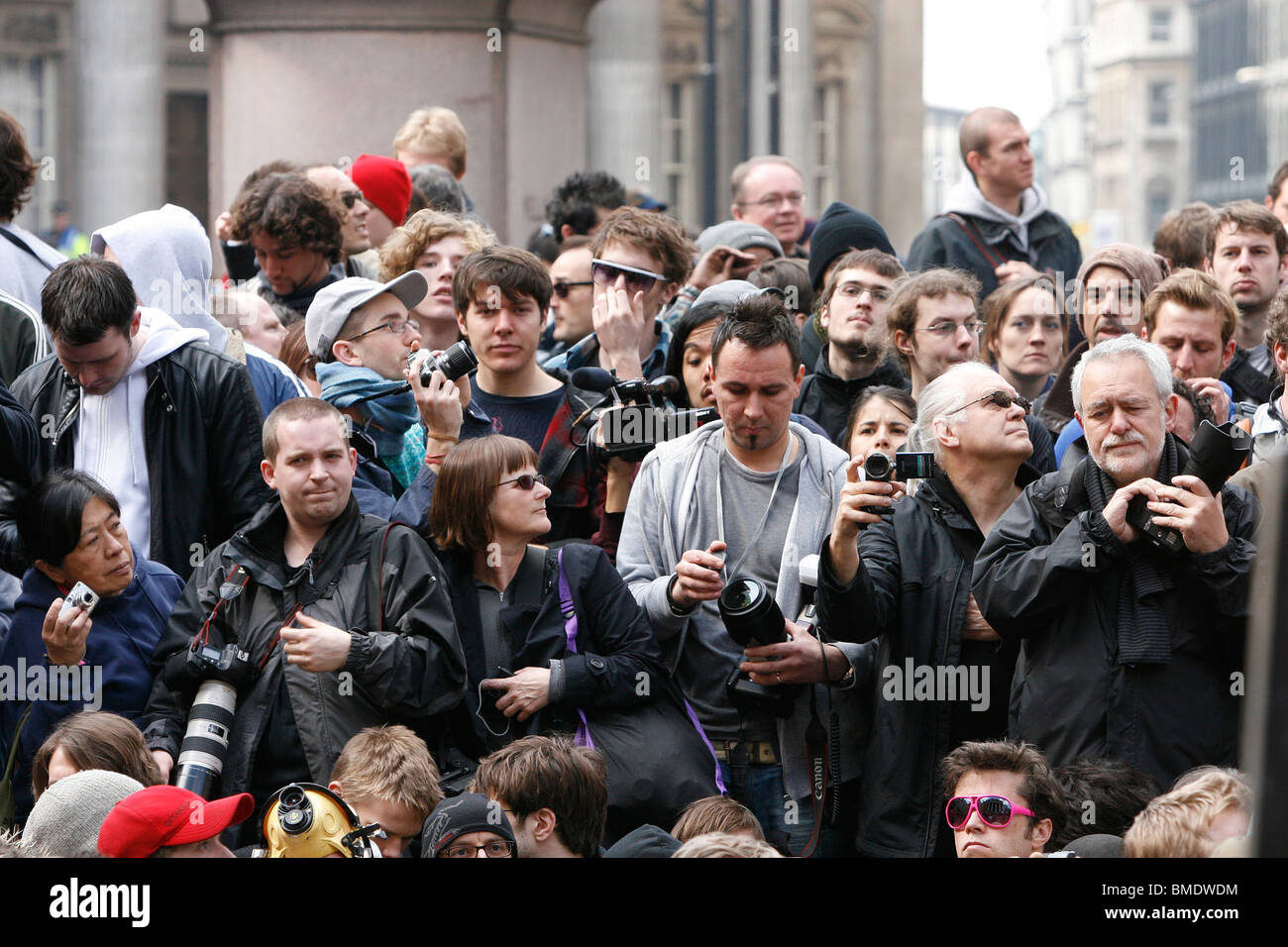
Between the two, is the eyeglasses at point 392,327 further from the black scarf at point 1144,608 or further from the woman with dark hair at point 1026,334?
the black scarf at point 1144,608

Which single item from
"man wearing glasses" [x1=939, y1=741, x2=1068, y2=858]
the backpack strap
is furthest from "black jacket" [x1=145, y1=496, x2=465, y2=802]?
the backpack strap

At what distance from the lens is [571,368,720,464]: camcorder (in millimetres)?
6082

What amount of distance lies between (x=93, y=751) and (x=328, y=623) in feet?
2.42

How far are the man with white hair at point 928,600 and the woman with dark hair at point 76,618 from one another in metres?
2.08

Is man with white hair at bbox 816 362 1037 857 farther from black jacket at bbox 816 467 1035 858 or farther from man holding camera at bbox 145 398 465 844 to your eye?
man holding camera at bbox 145 398 465 844

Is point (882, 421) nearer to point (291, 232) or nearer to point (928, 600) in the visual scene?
point (928, 600)

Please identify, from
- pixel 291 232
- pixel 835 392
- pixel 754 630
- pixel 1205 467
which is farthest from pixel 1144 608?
pixel 291 232

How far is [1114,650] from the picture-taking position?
16.5 ft

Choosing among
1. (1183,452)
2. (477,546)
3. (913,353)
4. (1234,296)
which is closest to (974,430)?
(1183,452)

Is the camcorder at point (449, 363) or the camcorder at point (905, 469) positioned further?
the camcorder at point (449, 363)

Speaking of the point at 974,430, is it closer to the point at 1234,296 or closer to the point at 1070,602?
the point at 1070,602

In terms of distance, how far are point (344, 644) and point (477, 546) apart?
599 millimetres

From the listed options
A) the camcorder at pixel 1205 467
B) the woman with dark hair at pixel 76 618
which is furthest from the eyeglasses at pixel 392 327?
the camcorder at pixel 1205 467

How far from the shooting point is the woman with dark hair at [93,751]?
4.96 metres
